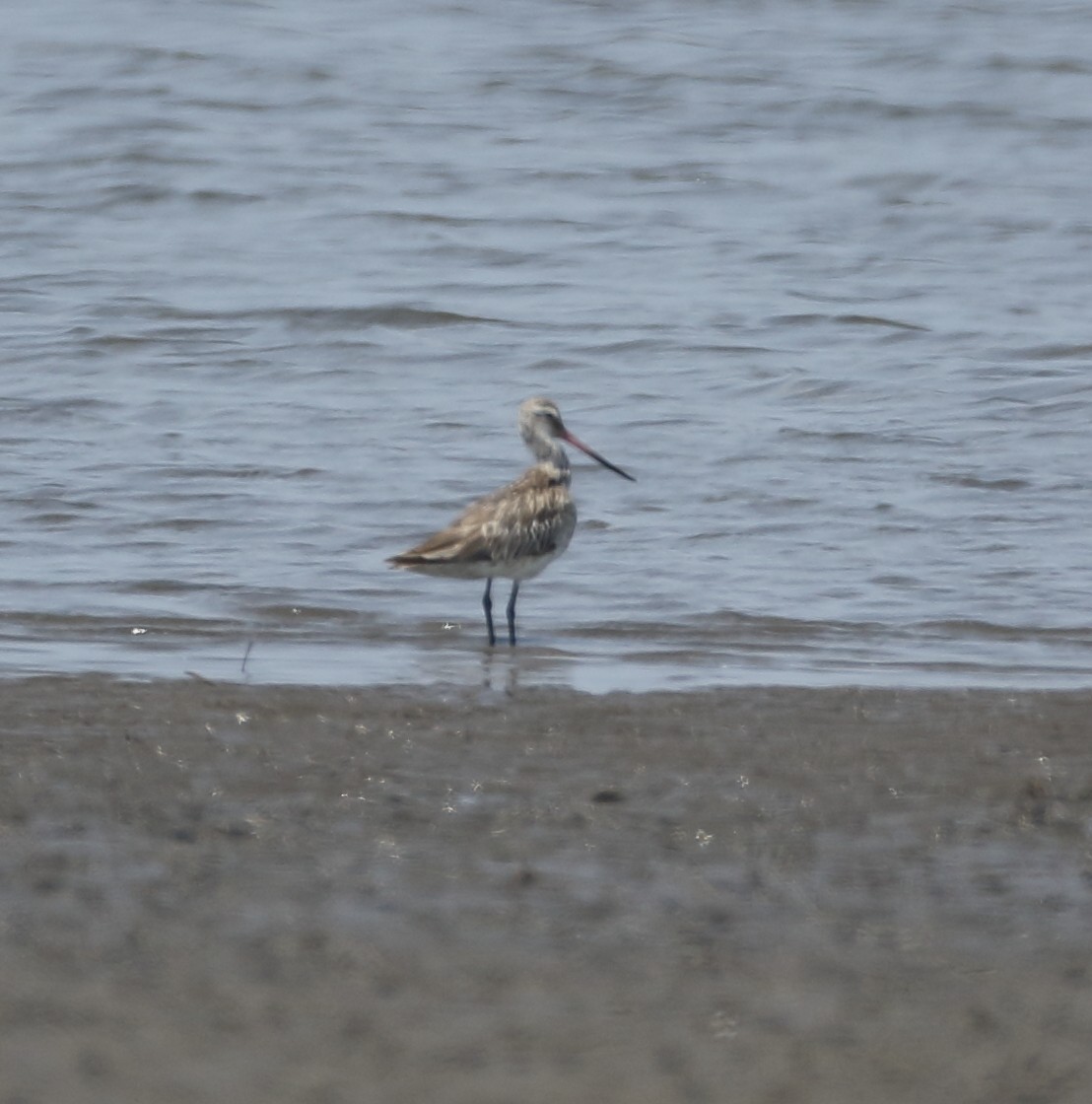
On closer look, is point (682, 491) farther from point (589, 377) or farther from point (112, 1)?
point (112, 1)

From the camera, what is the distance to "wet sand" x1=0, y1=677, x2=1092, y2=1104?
4199 millimetres

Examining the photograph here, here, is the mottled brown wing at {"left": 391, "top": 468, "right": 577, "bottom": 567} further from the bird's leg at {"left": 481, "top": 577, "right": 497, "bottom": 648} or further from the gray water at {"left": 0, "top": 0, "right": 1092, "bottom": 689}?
the gray water at {"left": 0, "top": 0, "right": 1092, "bottom": 689}

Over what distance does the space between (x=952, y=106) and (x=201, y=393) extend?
1309cm

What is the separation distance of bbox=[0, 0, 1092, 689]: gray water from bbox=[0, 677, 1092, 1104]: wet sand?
165 centimetres

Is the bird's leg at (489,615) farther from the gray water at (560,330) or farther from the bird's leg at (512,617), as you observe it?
the gray water at (560,330)

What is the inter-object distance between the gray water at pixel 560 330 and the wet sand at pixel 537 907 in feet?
5.43

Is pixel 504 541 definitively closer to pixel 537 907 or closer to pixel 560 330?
pixel 537 907

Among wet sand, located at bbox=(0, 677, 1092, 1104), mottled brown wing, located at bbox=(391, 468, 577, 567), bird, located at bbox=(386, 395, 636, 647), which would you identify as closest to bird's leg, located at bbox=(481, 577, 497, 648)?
bird, located at bbox=(386, 395, 636, 647)

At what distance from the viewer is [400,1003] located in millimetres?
4426

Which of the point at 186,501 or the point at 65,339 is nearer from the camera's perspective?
A: the point at 186,501

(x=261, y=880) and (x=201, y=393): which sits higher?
(x=261, y=880)

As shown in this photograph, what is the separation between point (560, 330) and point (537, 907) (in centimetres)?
1183

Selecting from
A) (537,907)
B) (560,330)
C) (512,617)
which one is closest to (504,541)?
(512,617)

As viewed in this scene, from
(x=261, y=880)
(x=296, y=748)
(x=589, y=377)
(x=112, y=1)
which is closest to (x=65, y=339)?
Result: (x=589, y=377)
